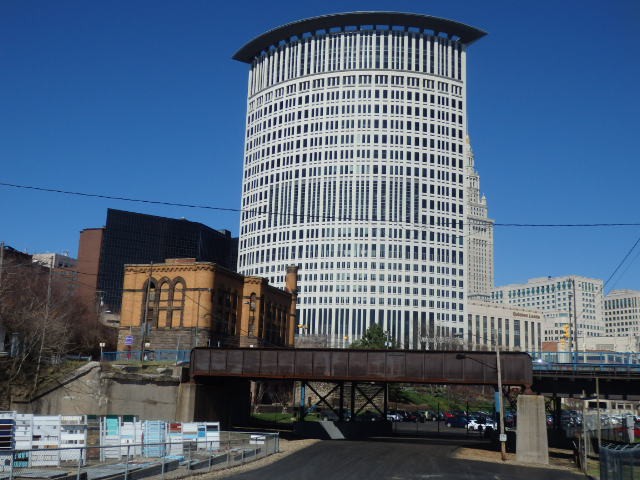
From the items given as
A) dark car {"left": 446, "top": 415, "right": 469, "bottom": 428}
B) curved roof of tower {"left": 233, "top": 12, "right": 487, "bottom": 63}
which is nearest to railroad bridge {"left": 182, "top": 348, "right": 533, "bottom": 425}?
dark car {"left": 446, "top": 415, "right": 469, "bottom": 428}

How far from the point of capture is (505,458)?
51.5 meters

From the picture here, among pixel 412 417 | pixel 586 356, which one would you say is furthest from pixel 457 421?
pixel 586 356

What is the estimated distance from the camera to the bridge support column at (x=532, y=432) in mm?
51562

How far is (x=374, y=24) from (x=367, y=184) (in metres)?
44.0

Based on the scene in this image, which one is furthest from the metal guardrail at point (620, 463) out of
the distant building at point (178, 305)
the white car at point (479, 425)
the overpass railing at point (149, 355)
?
the distant building at point (178, 305)

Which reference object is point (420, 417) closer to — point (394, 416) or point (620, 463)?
point (394, 416)

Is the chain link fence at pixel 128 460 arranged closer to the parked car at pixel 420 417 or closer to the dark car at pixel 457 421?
the dark car at pixel 457 421

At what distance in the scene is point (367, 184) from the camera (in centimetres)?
17800

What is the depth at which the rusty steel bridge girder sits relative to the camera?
2248 inches

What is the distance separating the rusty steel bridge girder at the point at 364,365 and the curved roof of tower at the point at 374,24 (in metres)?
137

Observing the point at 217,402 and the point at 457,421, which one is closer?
the point at 217,402

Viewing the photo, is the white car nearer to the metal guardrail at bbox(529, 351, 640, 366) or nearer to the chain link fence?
the metal guardrail at bbox(529, 351, 640, 366)

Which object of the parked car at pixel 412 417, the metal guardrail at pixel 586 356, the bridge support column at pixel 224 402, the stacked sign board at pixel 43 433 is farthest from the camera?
the parked car at pixel 412 417

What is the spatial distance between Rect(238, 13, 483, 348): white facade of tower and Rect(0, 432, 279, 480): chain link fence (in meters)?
126
